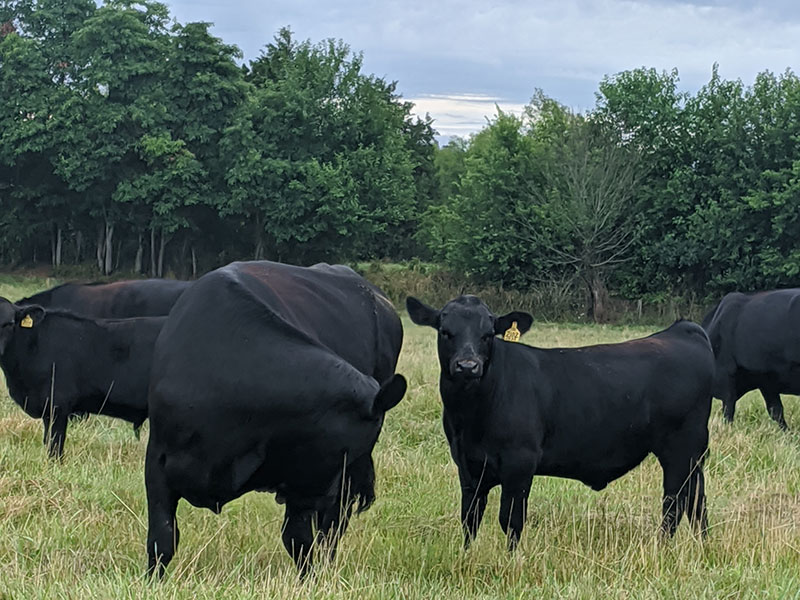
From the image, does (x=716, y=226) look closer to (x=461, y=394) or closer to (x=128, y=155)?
(x=128, y=155)

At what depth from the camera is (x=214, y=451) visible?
4.46 m

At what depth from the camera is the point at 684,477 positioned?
635cm

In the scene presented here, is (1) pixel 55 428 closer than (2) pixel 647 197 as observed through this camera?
Yes

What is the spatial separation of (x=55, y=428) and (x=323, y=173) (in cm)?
3102

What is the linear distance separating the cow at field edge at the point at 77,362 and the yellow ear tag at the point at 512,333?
374 centimetres

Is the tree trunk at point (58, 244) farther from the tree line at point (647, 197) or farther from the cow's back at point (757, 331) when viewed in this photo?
the cow's back at point (757, 331)

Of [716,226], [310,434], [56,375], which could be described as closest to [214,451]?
[310,434]

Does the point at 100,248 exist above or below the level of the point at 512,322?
below

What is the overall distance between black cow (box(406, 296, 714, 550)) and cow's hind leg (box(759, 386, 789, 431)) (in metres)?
4.92

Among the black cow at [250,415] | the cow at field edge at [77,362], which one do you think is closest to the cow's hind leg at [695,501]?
the black cow at [250,415]

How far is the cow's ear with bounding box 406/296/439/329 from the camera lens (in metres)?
6.22

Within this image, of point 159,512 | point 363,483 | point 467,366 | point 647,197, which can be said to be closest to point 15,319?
point 363,483

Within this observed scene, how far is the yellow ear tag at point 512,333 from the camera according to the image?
6.37m

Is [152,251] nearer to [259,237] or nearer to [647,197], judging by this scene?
[259,237]
